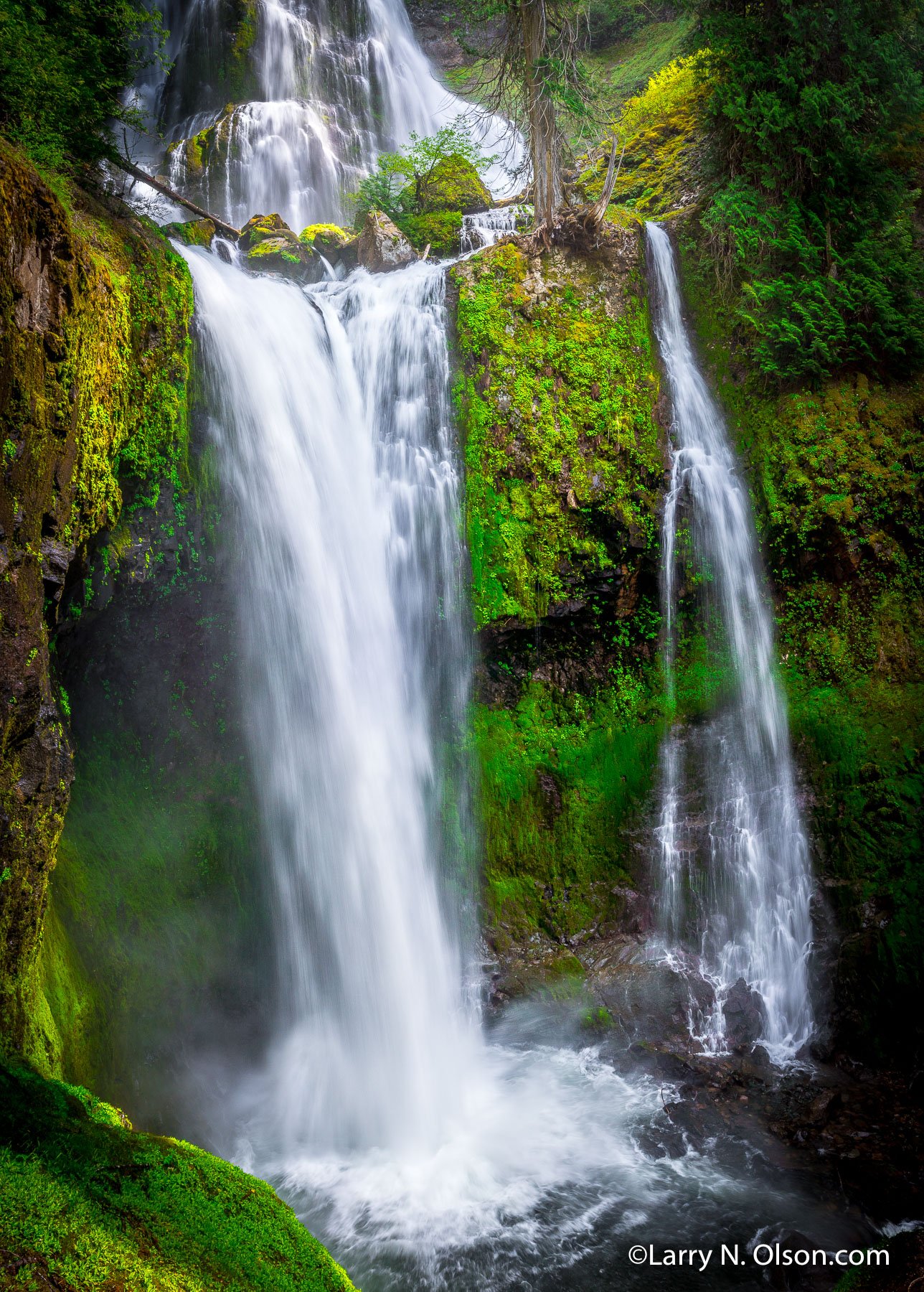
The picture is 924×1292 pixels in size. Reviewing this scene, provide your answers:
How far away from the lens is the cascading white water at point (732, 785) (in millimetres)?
7477

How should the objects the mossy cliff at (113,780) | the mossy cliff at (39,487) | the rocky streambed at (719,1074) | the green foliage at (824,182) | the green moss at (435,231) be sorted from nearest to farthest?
1. the mossy cliff at (113,780)
2. the mossy cliff at (39,487)
3. the rocky streambed at (719,1074)
4. the green foliage at (824,182)
5. the green moss at (435,231)

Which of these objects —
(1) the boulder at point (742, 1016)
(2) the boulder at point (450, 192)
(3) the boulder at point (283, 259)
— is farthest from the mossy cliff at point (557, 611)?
(2) the boulder at point (450, 192)

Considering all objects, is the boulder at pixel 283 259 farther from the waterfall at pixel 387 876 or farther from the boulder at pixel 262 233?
the waterfall at pixel 387 876

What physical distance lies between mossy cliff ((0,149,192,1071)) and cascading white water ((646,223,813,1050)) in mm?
6161

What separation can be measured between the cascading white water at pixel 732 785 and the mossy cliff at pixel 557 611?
0.42 metres

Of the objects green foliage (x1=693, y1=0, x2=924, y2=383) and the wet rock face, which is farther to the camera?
the wet rock face

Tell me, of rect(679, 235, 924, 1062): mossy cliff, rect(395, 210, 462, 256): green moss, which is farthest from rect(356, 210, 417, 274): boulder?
rect(679, 235, 924, 1062): mossy cliff

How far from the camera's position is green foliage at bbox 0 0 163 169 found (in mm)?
5285

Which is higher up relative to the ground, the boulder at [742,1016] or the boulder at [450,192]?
the boulder at [450,192]

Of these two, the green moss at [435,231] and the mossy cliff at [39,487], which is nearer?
the mossy cliff at [39,487]

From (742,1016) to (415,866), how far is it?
374cm

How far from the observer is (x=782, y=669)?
819cm

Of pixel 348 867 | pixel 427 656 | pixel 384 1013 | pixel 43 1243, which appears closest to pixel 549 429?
pixel 427 656

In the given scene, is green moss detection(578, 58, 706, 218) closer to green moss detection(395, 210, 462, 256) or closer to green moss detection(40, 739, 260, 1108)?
green moss detection(395, 210, 462, 256)
